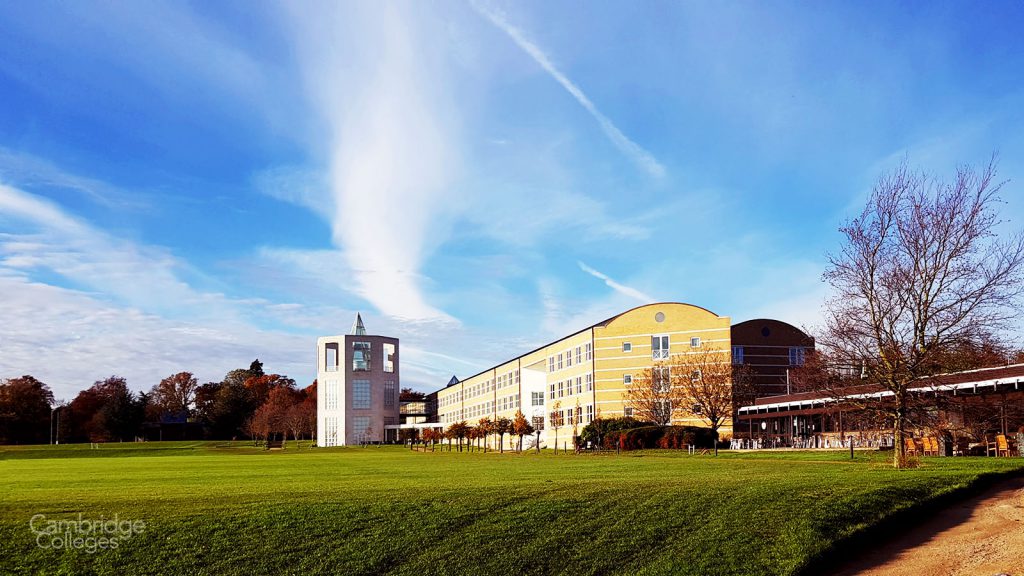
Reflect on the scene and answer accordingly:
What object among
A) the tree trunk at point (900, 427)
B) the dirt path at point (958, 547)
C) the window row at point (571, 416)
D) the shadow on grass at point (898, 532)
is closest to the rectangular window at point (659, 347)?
the window row at point (571, 416)

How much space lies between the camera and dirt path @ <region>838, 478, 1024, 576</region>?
12219 millimetres

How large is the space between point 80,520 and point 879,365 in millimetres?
22257

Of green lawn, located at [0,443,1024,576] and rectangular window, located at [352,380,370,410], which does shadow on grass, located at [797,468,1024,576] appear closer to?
green lawn, located at [0,443,1024,576]

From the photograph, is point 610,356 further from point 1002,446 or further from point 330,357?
point 330,357

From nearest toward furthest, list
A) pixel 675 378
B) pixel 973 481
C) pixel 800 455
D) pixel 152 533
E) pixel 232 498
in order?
pixel 152 533, pixel 232 498, pixel 973 481, pixel 800 455, pixel 675 378

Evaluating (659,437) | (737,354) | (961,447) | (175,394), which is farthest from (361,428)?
(961,447)

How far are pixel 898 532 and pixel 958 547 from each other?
1.50m

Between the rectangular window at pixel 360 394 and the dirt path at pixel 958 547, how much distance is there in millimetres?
108820

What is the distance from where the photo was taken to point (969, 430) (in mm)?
25891

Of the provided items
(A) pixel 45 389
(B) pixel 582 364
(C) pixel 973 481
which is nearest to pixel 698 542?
(C) pixel 973 481

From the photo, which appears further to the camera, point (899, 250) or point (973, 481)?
point (899, 250)

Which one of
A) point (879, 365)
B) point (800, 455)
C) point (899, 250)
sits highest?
point (899, 250)

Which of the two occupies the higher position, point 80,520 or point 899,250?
point 899,250

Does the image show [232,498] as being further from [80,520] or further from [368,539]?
[368,539]
